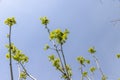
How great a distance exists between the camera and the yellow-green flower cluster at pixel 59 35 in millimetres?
10377

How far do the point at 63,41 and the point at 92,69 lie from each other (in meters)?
9.56

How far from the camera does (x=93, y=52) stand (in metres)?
18.5

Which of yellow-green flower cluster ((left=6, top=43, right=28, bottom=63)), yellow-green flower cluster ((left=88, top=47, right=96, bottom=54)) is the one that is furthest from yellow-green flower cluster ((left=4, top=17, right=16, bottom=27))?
yellow-green flower cluster ((left=88, top=47, right=96, bottom=54))

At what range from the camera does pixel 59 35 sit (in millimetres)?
10609

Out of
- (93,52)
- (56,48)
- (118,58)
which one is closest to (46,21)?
(56,48)

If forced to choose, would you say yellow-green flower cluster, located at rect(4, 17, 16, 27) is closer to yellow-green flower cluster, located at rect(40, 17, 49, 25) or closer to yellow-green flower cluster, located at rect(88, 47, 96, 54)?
yellow-green flower cluster, located at rect(40, 17, 49, 25)

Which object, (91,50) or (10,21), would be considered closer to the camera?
(10,21)

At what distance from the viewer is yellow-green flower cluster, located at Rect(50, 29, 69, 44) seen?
10377mm

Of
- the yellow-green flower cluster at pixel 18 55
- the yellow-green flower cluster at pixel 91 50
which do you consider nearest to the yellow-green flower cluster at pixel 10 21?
the yellow-green flower cluster at pixel 18 55

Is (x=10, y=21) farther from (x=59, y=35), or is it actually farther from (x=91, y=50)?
(x=91, y=50)

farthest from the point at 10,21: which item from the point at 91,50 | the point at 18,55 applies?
the point at 91,50

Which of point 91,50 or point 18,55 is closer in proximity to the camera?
point 18,55

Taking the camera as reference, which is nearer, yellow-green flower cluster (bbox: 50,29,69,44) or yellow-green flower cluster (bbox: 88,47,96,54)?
yellow-green flower cluster (bbox: 50,29,69,44)

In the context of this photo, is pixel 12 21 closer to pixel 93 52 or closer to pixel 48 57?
pixel 48 57
